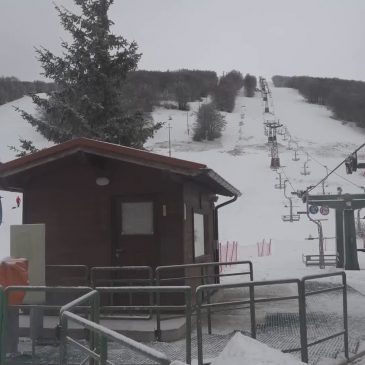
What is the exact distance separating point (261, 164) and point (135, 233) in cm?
5784

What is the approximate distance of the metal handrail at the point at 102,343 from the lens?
2.77m

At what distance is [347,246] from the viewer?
19.5 meters

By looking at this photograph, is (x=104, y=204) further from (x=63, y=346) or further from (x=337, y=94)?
(x=337, y=94)

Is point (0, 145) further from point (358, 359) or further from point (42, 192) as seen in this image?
point (358, 359)

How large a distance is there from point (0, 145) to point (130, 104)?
68.0 meters

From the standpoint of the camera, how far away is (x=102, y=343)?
139 inches

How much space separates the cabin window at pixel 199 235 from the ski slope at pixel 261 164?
227 inches

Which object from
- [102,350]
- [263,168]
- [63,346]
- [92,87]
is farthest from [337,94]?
[102,350]

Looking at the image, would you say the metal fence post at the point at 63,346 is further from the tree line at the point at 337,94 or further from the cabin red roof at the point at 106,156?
the tree line at the point at 337,94

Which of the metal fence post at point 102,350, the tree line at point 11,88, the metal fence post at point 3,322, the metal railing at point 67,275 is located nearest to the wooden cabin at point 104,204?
the metal railing at point 67,275

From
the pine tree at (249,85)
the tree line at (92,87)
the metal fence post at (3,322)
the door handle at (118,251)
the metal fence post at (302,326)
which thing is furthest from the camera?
the pine tree at (249,85)

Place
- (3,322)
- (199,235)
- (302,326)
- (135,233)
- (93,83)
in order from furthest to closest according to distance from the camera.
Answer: (93,83) → (199,235) → (135,233) → (302,326) → (3,322)

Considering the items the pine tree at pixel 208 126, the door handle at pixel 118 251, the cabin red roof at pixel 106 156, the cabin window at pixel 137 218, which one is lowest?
the door handle at pixel 118 251

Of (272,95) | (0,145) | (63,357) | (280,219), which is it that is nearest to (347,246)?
(63,357)
